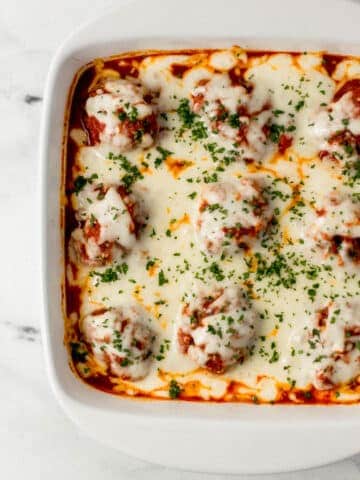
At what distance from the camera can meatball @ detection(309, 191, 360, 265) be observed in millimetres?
4012

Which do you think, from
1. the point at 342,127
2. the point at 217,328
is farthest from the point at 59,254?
the point at 342,127

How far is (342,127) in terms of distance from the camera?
4.02m

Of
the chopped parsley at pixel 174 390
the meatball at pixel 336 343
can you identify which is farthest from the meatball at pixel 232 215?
the chopped parsley at pixel 174 390

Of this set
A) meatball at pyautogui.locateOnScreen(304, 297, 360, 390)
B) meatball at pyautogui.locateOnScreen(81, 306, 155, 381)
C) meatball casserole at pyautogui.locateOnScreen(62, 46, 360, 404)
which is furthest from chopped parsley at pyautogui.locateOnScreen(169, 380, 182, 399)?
meatball at pyautogui.locateOnScreen(304, 297, 360, 390)

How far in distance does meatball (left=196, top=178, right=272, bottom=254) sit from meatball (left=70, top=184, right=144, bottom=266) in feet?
1.24

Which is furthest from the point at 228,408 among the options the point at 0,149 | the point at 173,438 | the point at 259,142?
the point at 0,149

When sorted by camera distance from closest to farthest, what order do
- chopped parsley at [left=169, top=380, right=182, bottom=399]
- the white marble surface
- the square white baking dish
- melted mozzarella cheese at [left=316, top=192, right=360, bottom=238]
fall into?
the square white baking dish → melted mozzarella cheese at [left=316, top=192, right=360, bottom=238] → chopped parsley at [left=169, top=380, right=182, bottom=399] → the white marble surface

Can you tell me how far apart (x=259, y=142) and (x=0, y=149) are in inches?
62.0

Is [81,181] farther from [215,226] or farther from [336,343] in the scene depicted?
[336,343]

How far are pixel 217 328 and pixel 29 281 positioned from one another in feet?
4.04

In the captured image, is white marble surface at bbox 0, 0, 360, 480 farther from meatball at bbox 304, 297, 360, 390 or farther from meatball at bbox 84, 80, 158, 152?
meatball at bbox 304, 297, 360, 390

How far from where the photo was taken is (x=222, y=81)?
4.07m

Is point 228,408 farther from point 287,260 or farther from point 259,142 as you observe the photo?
point 259,142

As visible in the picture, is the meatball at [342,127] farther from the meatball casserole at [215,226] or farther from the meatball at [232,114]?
the meatball at [232,114]
